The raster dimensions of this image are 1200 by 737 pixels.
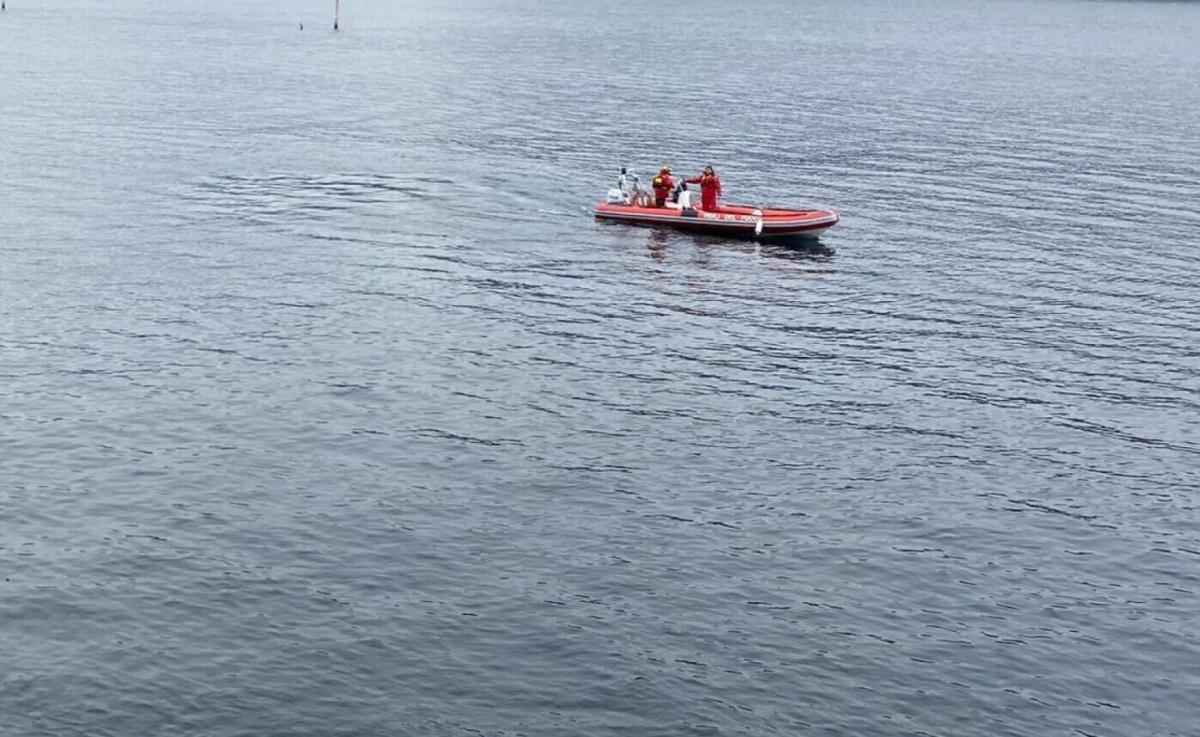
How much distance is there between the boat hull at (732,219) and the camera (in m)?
80.6

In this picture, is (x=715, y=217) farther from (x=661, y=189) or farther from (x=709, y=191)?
(x=661, y=189)

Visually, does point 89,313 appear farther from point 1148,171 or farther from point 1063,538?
point 1148,171

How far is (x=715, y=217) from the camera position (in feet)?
270

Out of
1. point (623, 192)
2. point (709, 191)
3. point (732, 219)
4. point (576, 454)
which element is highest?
point (709, 191)

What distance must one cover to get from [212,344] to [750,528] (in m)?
25.1

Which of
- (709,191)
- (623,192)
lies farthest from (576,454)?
(623,192)

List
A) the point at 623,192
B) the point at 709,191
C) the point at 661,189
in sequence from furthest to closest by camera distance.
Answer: the point at 623,192 → the point at 661,189 → the point at 709,191

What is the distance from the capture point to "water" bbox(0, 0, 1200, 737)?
3766 centimetres

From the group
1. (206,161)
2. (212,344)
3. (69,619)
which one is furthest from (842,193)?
(69,619)

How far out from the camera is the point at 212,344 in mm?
61000

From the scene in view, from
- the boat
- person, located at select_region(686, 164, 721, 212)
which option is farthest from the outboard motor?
person, located at select_region(686, 164, 721, 212)

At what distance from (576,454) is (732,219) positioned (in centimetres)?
3290

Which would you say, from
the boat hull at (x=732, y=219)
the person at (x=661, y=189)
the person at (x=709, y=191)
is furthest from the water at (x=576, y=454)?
the person at (x=661, y=189)

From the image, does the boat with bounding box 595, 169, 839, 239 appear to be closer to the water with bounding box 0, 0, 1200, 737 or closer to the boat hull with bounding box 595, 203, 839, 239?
the boat hull with bounding box 595, 203, 839, 239
